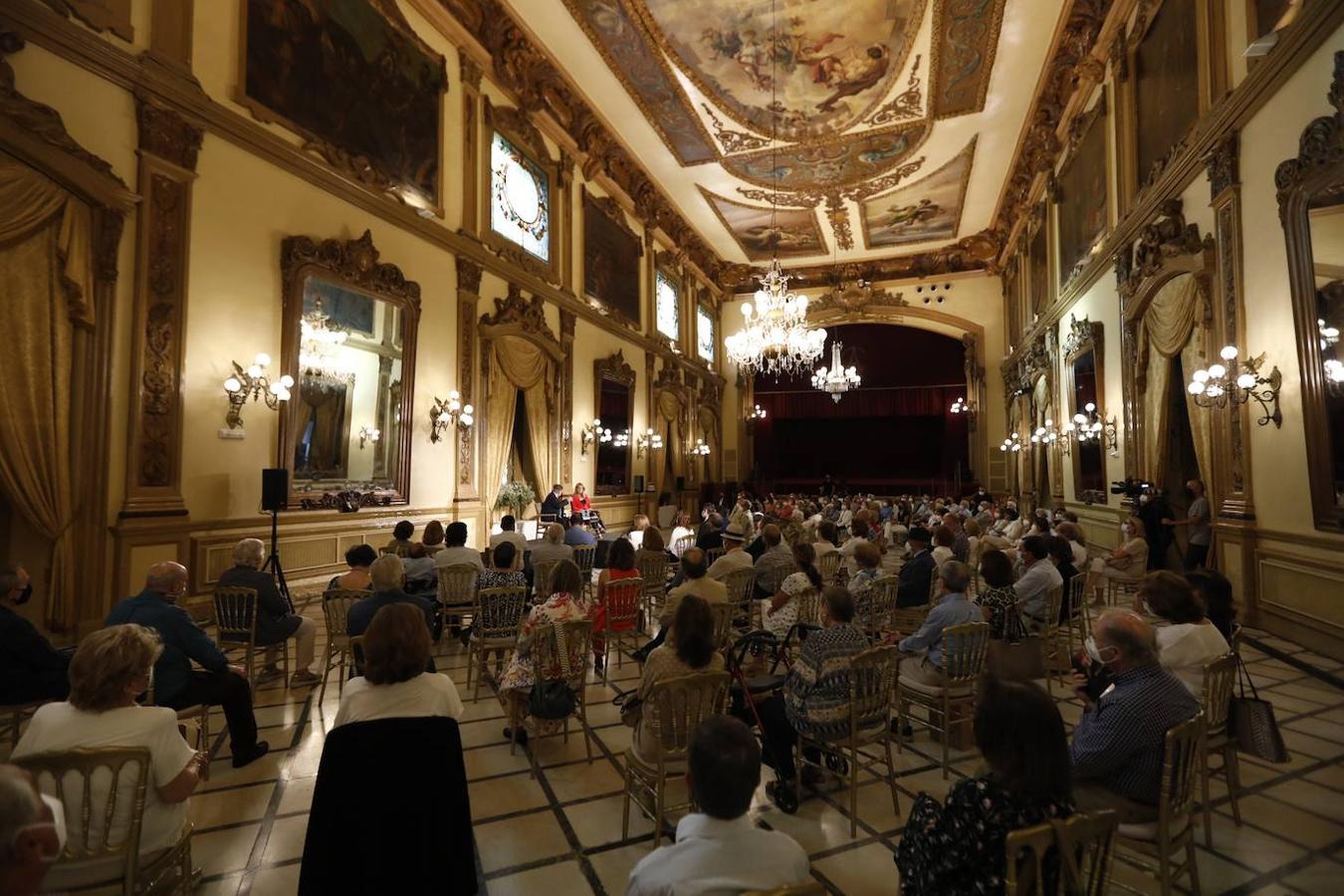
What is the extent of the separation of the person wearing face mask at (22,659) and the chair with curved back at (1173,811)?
4.68 m

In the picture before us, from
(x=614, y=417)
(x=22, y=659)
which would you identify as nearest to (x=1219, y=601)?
(x=22, y=659)

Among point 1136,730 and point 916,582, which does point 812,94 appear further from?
point 1136,730

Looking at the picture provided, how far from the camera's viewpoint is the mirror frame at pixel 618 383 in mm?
13555

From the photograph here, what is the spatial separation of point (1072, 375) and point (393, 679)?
12776 millimetres

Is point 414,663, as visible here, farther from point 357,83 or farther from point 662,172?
point 662,172

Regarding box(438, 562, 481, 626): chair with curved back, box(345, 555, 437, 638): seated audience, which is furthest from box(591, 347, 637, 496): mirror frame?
box(345, 555, 437, 638): seated audience

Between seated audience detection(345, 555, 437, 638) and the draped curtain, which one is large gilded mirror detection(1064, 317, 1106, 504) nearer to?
seated audience detection(345, 555, 437, 638)

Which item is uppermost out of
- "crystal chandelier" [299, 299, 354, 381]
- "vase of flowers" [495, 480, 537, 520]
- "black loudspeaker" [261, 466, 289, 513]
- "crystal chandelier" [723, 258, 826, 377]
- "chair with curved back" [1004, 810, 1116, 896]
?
"crystal chandelier" [723, 258, 826, 377]

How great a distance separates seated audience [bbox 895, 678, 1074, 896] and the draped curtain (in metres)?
6.41

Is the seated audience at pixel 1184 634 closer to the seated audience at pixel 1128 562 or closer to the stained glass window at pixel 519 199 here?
the seated audience at pixel 1128 562

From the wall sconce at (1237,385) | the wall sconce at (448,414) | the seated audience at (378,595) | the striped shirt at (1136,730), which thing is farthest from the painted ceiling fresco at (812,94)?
the striped shirt at (1136,730)

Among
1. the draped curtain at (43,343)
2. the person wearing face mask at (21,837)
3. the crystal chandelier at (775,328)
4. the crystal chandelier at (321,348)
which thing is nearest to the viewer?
the person wearing face mask at (21,837)

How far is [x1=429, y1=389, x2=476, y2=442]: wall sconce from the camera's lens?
29.9 ft

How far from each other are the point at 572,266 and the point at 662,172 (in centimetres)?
400
